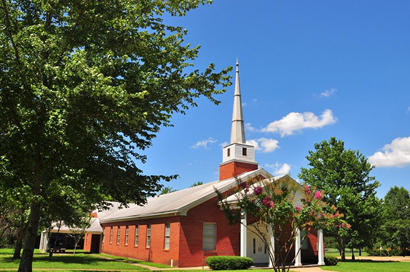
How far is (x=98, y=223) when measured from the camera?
149 feet

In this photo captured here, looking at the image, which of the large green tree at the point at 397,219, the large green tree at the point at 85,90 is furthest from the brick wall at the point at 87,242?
the large green tree at the point at 397,219

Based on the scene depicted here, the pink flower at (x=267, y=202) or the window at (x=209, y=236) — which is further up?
the pink flower at (x=267, y=202)

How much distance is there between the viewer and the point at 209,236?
24.0 m

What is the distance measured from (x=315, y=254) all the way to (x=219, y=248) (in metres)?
8.65

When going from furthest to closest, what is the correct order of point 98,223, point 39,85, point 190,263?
point 98,223, point 190,263, point 39,85

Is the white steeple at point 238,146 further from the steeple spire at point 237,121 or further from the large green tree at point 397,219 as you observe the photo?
the large green tree at point 397,219

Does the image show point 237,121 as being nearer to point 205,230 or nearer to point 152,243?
point 205,230

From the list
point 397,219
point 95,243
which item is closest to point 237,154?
point 95,243

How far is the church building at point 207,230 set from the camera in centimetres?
2305

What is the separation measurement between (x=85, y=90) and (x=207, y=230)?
16.9m

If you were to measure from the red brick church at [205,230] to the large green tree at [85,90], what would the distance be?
9.11m

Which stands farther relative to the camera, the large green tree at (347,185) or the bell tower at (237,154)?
the large green tree at (347,185)

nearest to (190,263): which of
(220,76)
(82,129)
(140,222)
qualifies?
(140,222)

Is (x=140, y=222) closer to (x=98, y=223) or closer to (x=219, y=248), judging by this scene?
(x=219, y=248)
